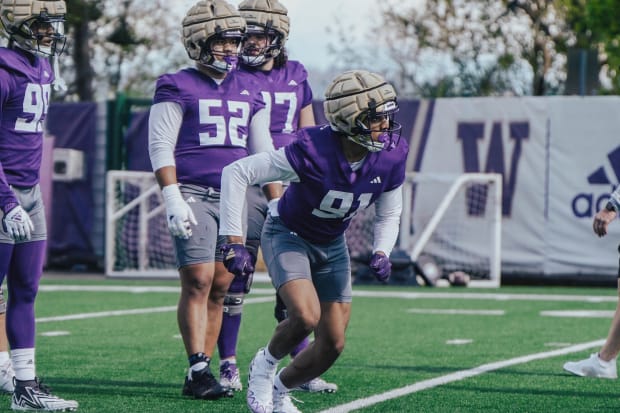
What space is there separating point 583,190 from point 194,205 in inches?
391

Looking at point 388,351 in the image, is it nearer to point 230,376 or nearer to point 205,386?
point 230,376

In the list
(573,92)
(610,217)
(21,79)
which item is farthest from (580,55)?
(21,79)

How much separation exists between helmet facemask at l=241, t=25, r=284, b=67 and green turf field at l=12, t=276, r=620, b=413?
1775 millimetres

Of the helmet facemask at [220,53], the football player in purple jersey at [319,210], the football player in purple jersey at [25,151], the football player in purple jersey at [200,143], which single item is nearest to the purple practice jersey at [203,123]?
the football player in purple jersey at [200,143]

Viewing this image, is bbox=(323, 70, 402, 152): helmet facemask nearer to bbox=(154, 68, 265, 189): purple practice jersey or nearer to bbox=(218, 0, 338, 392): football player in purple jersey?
bbox=(154, 68, 265, 189): purple practice jersey

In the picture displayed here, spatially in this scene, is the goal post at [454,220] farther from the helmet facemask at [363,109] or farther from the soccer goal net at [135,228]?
the helmet facemask at [363,109]

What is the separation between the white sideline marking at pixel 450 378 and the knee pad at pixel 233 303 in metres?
0.96

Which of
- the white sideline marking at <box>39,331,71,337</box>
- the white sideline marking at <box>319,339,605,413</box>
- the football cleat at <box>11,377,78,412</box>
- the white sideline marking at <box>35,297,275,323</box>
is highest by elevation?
the football cleat at <box>11,377,78,412</box>

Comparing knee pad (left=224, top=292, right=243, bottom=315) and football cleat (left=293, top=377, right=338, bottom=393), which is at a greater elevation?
knee pad (left=224, top=292, right=243, bottom=315)

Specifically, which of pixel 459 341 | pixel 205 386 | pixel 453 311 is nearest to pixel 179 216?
pixel 205 386

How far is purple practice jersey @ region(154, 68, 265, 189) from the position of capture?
6.41 meters

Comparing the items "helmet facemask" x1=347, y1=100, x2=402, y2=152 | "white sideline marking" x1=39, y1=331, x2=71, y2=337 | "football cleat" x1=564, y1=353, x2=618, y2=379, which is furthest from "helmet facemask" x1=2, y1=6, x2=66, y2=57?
"white sideline marking" x1=39, y1=331, x2=71, y2=337

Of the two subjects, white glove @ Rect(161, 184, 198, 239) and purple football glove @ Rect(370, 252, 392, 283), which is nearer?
purple football glove @ Rect(370, 252, 392, 283)

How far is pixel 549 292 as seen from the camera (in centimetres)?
1465
